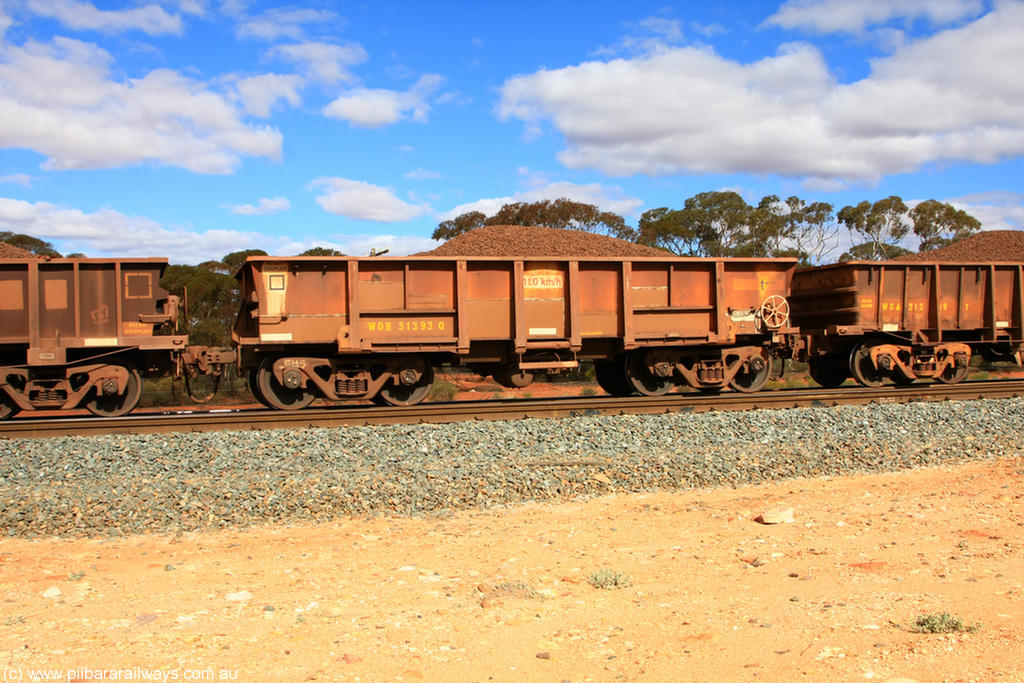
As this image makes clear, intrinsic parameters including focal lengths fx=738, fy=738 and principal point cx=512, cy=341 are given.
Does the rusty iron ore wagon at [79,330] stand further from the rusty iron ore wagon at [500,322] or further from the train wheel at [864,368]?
the train wheel at [864,368]

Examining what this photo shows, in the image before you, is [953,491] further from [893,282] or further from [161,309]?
[161,309]

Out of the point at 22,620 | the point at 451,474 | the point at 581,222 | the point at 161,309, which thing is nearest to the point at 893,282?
the point at 451,474

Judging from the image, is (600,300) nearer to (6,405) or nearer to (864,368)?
(864,368)

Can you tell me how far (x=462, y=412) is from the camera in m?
10.8

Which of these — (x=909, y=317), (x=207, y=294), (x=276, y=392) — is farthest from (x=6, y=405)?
(x=207, y=294)

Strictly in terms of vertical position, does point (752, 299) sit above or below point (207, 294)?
below

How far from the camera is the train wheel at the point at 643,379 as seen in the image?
12836 millimetres

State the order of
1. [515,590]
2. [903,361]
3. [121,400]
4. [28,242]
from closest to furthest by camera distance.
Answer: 1. [515,590]
2. [121,400]
3. [903,361]
4. [28,242]

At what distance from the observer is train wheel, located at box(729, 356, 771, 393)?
13305 mm

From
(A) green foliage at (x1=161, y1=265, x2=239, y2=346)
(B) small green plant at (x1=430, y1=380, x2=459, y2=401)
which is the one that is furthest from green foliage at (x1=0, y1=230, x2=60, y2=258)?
(B) small green plant at (x1=430, y1=380, x2=459, y2=401)

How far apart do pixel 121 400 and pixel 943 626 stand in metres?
11.3

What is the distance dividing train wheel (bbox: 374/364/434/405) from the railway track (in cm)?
56

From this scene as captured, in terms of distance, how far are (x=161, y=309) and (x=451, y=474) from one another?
6450mm

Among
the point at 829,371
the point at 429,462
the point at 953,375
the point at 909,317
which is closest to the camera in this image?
the point at 429,462
